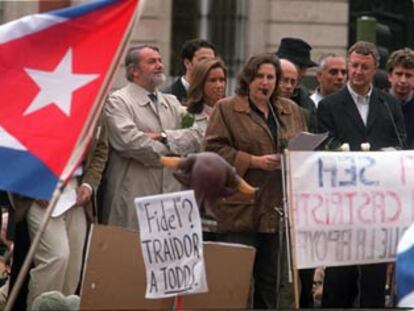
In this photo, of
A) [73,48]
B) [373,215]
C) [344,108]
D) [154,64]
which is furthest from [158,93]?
[73,48]

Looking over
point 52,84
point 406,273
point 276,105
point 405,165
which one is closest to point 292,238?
point 405,165

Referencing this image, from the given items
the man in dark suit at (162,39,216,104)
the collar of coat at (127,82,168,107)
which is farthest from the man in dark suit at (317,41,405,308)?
the man in dark suit at (162,39,216,104)

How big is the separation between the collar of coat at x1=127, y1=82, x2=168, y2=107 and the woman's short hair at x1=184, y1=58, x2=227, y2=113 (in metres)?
0.18

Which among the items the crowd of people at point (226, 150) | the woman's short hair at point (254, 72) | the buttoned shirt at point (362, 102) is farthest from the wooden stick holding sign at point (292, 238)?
the buttoned shirt at point (362, 102)

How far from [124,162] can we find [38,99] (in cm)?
296

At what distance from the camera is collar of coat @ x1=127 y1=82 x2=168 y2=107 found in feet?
37.6

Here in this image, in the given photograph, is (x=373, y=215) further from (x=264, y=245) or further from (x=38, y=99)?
(x=38, y=99)

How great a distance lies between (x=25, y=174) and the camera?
8.39m

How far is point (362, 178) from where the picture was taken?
10453 millimetres

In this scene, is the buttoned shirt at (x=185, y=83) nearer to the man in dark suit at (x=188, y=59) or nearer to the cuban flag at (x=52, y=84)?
the man in dark suit at (x=188, y=59)

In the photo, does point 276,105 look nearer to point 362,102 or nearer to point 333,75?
point 362,102

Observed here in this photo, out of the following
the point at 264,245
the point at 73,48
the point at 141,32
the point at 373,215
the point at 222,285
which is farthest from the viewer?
the point at 141,32

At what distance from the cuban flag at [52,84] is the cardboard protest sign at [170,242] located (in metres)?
0.76

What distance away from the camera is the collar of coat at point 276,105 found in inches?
434
